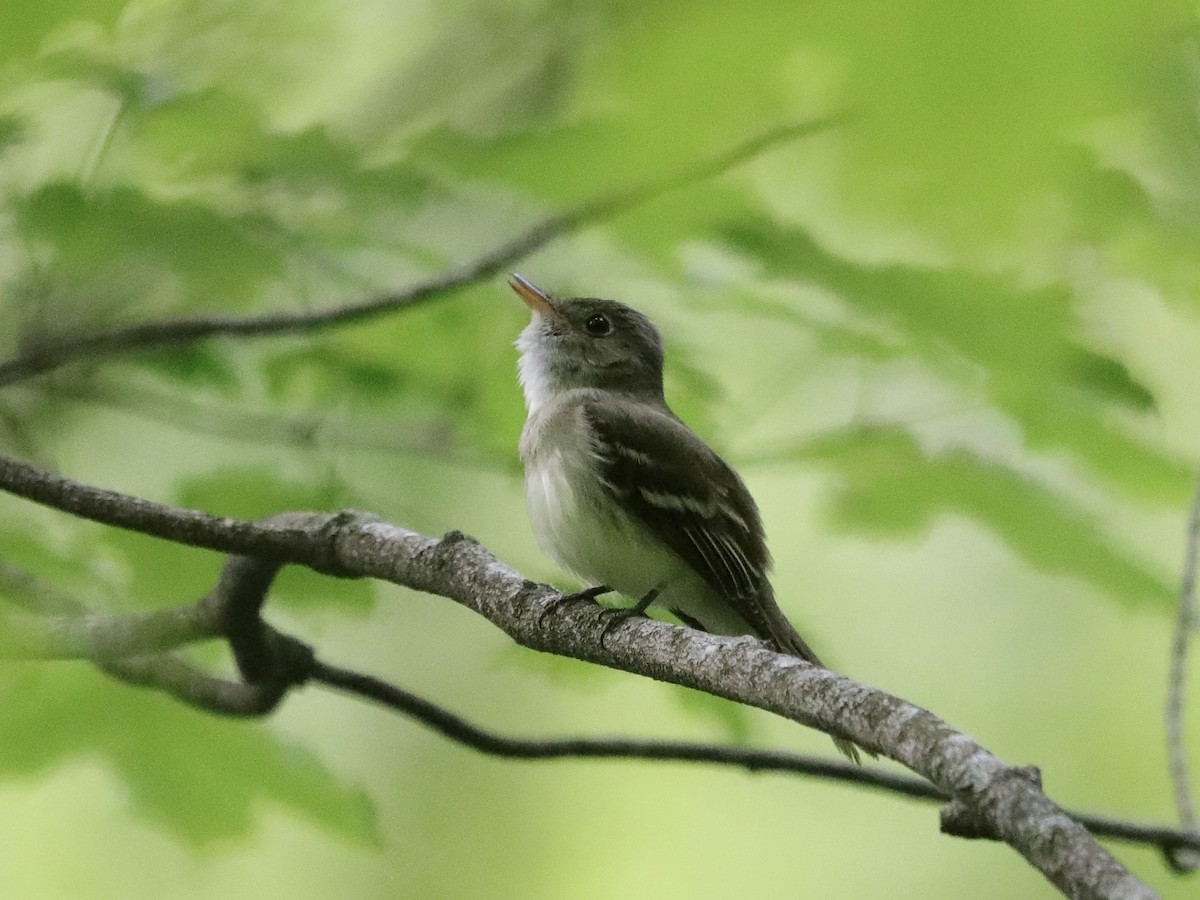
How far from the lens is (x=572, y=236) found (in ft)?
11.1

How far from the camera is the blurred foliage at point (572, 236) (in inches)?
100

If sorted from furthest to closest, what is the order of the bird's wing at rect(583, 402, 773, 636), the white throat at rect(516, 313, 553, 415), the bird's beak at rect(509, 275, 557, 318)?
the white throat at rect(516, 313, 553, 415) < the bird's beak at rect(509, 275, 557, 318) < the bird's wing at rect(583, 402, 773, 636)

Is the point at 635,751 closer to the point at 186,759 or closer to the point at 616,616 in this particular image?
the point at 616,616

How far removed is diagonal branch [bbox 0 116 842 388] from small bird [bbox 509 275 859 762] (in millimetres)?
827

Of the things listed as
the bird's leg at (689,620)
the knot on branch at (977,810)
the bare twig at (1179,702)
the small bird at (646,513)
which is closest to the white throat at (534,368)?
the small bird at (646,513)

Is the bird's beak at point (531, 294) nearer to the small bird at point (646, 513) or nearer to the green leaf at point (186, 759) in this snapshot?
the small bird at point (646, 513)

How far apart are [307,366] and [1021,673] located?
472 centimetres

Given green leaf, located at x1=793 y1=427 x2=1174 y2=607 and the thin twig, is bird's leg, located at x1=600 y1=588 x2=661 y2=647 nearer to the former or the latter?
the thin twig

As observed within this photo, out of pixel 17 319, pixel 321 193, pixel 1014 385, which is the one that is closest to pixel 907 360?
pixel 1014 385

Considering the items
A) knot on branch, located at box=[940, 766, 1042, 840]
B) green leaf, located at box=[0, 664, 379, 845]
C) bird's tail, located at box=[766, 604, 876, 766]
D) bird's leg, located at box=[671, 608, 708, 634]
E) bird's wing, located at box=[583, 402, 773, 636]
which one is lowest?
knot on branch, located at box=[940, 766, 1042, 840]

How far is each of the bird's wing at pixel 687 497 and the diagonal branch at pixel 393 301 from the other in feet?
2.95

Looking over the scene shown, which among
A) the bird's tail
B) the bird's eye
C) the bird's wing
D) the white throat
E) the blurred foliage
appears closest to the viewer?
the blurred foliage

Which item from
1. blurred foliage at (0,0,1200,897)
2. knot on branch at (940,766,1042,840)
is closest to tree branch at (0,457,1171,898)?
knot on branch at (940,766,1042,840)

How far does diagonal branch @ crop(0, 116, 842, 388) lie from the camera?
111 inches
